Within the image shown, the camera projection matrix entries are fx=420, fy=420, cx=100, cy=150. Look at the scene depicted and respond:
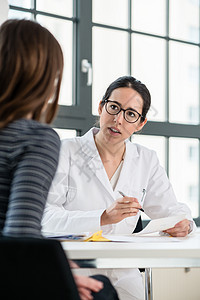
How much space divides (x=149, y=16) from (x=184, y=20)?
0.33 metres

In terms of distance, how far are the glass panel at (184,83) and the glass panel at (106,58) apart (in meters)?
0.40

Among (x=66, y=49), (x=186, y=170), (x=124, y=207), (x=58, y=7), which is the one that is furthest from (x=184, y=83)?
(x=124, y=207)

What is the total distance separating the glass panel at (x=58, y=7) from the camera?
2580mm

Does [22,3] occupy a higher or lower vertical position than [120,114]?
higher

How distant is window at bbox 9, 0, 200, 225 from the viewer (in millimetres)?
2602

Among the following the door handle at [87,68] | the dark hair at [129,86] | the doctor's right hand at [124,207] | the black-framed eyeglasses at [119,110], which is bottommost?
the doctor's right hand at [124,207]

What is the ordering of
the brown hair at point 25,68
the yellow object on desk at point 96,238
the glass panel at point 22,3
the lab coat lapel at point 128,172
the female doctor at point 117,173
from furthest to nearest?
the glass panel at point 22,3, the lab coat lapel at point 128,172, the female doctor at point 117,173, the yellow object on desk at point 96,238, the brown hair at point 25,68

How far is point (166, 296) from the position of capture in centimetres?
255

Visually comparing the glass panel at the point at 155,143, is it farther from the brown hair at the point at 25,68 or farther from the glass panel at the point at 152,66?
the brown hair at the point at 25,68

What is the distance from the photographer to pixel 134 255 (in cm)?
127

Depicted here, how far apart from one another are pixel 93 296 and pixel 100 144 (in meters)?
1.26

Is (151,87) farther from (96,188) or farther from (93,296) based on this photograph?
(93,296)

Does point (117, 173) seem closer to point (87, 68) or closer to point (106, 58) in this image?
point (87, 68)

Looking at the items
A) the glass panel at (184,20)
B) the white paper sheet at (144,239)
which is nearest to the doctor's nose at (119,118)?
the white paper sheet at (144,239)
